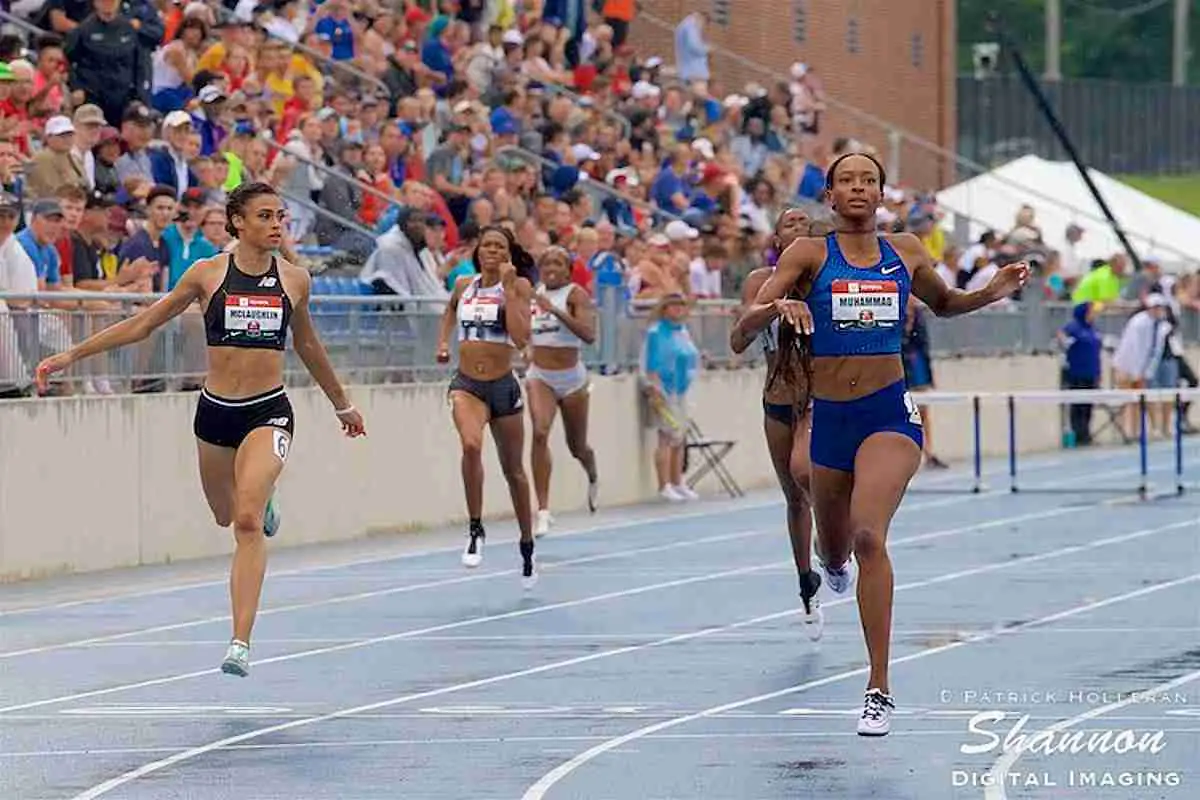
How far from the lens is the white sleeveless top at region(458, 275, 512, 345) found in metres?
19.1

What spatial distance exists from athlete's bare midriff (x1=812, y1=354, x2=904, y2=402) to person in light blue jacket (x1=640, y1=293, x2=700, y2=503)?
16036 millimetres

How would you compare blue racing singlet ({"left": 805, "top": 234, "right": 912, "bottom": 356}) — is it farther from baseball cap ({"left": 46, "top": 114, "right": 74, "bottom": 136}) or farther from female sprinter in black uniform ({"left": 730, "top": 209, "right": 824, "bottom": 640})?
baseball cap ({"left": 46, "top": 114, "right": 74, "bottom": 136})

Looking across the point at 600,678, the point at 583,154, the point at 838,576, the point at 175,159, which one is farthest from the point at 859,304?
the point at 583,154

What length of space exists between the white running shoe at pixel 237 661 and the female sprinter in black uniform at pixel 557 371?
28.4ft

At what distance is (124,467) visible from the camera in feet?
67.1

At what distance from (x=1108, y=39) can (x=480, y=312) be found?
6909 centimetres

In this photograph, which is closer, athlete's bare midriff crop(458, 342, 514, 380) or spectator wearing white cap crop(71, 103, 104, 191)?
athlete's bare midriff crop(458, 342, 514, 380)

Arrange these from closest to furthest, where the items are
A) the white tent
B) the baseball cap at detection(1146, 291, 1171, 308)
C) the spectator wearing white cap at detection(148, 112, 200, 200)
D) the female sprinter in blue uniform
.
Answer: the female sprinter in blue uniform
the spectator wearing white cap at detection(148, 112, 200, 200)
the baseball cap at detection(1146, 291, 1171, 308)
the white tent

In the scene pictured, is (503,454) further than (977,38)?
No

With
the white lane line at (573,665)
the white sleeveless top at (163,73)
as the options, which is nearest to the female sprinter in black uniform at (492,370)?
the white lane line at (573,665)

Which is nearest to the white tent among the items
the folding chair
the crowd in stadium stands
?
the crowd in stadium stands

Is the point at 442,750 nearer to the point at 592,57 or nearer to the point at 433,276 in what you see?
the point at 433,276

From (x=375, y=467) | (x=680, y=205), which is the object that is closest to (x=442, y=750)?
(x=375, y=467)

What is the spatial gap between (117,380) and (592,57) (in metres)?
16.3
